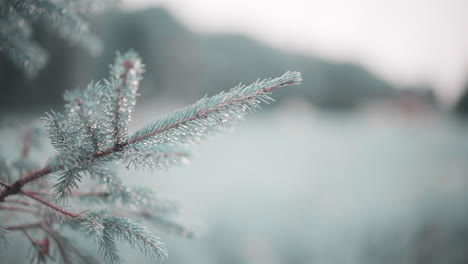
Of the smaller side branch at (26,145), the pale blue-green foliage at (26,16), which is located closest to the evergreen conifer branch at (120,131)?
the pale blue-green foliage at (26,16)

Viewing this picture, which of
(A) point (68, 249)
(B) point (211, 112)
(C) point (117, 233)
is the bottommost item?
(A) point (68, 249)

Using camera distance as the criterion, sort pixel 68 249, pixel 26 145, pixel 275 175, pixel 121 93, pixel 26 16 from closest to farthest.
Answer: pixel 121 93 < pixel 68 249 < pixel 26 16 < pixel 26 145 < pixel 275 175

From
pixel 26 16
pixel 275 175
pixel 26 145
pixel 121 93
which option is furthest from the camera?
pixel 275 175

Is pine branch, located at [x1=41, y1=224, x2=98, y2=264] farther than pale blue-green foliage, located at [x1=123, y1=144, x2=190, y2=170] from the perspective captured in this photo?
Yes

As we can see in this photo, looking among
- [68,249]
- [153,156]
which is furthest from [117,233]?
[68,249]

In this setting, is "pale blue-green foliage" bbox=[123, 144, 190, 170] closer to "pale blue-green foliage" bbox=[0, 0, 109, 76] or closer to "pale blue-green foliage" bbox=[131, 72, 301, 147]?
"pale blue-green foliage" bbox=[131, 72, 301, 147]

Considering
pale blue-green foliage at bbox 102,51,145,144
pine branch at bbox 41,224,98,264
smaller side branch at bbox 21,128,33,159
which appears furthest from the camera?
smaller side branch at bbox 21,128,33,159

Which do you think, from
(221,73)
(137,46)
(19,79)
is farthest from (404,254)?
(221,73)

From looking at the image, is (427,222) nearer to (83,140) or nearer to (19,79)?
(83,140)

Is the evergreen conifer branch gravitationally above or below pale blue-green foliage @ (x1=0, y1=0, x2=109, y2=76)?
below

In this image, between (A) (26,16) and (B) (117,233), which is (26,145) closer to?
(A) (26,16)

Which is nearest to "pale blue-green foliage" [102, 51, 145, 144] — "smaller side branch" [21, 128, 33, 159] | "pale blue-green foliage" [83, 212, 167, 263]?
"pale blue-green foliage" [83, 212, 167, 263]
